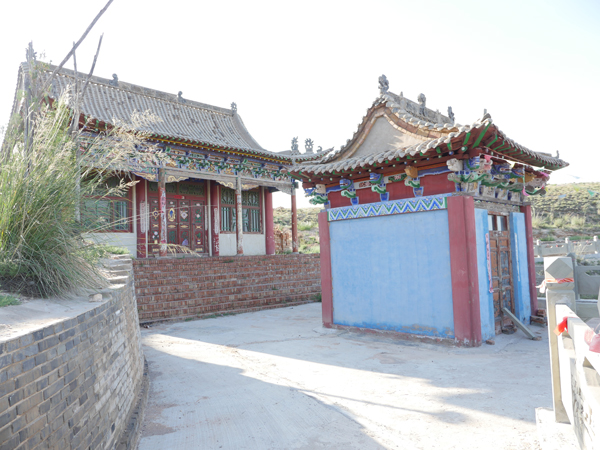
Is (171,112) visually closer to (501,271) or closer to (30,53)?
(30,53)

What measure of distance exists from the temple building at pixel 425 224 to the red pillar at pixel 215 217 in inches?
266

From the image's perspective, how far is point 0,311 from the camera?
2582 millimetres

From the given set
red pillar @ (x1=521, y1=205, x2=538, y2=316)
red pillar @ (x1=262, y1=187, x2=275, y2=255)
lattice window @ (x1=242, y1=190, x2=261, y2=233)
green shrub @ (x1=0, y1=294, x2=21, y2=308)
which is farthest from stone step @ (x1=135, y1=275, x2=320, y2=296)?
green shrub @ (x1=0, y1=294, x2=21, y2=308)

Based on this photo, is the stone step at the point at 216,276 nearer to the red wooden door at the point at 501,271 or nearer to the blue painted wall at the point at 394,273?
the blue painted wall at the point at 394,273

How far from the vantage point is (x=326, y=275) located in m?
7.68

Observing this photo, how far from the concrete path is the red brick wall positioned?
240cm

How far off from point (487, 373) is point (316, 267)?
8.29m

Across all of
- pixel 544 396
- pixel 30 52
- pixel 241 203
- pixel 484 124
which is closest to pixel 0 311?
pixel 30 52

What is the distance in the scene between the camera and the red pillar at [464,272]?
5898 millimetres

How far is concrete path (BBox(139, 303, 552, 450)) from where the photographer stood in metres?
3.33

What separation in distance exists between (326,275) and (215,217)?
24.2 feet

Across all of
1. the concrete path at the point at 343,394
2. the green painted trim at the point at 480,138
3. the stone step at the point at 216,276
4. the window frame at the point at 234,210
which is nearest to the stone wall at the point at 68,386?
the concrete path at the point at 343,394

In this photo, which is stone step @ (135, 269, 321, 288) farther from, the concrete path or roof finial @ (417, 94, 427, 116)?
roof finial @ (417, 94, 427, 116)

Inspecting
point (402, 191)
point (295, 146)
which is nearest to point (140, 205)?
point (295, 146)
